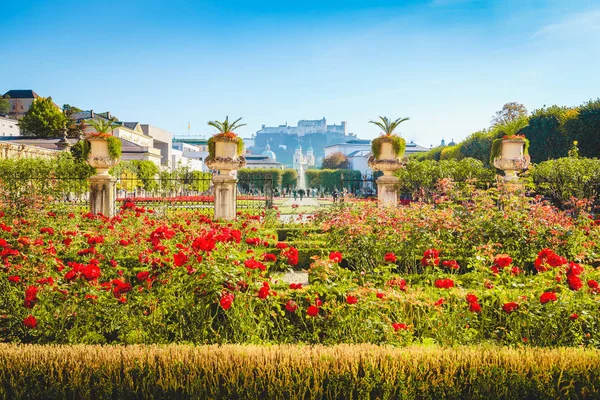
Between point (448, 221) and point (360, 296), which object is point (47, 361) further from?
point (448, 221)

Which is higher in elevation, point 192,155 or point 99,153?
point 192,155

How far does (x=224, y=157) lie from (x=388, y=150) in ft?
12.5

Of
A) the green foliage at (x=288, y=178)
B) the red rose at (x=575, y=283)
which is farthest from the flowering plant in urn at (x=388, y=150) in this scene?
the green foliage at (x=288, y=178)

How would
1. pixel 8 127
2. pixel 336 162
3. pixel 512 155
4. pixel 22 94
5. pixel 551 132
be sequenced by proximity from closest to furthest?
pixel 512 155
pixel 551 132
pixel 8 127
pixel 22 94
pixel 336 162

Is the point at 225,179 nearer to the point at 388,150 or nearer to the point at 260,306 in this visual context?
the point at 388,150

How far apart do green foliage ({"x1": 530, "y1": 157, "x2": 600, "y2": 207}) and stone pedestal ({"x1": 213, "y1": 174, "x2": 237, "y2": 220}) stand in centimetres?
734

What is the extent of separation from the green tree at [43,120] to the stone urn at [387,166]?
158 feet

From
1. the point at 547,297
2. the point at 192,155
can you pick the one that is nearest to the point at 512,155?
the point at 547,297

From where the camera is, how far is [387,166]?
11.5 meters

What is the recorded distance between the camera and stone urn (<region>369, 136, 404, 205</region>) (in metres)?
11.4

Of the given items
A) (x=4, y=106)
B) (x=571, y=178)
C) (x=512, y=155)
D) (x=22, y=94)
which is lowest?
(x=571, y=178)

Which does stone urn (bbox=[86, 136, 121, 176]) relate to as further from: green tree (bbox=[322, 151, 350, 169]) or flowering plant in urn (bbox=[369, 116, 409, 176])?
green tree (bbox=[322, 151, 350, 169])

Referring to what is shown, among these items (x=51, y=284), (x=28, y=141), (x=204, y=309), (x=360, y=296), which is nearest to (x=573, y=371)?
(x=360, y=296)

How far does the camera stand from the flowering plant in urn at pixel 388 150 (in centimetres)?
1152
